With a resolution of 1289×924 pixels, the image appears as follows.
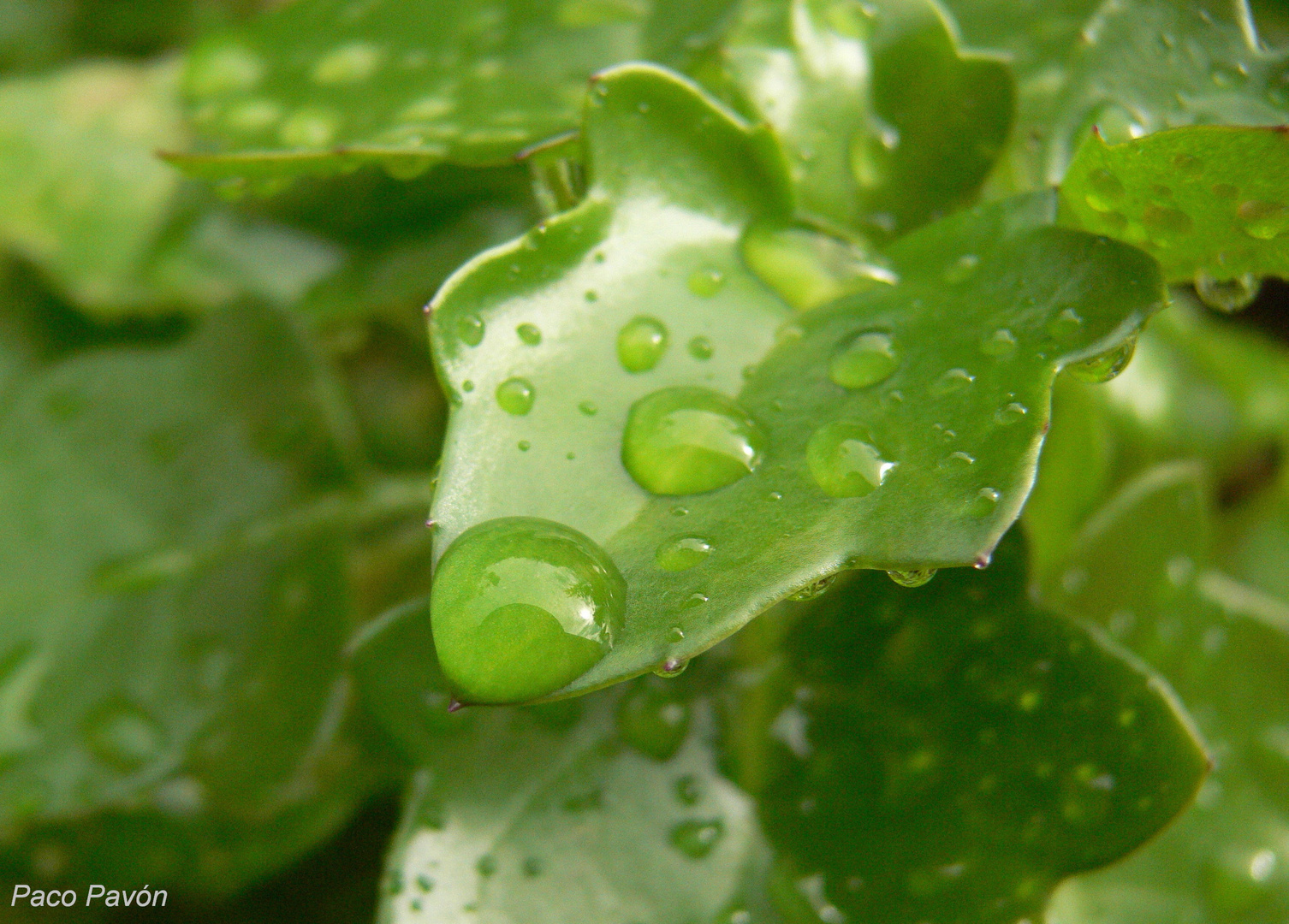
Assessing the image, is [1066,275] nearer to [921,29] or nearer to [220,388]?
[921,29]

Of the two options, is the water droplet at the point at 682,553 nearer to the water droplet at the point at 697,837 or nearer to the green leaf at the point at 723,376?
the green leaf at the point at 723,376

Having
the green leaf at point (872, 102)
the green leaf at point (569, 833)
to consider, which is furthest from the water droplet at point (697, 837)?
the green leaf at point (872, 102)

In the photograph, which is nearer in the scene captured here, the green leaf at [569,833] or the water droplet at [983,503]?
the water droplet at [983,503]

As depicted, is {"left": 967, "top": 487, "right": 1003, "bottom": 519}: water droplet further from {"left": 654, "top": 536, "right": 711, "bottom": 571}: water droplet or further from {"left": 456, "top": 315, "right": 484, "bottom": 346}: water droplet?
{"left": 456, "top": 315, "right": 484, "bottom": 346}: water droplet

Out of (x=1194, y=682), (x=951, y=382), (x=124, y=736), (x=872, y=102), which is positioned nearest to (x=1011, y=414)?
(x=951, y=382)

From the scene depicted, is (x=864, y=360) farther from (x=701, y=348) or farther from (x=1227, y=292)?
(x=1227, y=292)

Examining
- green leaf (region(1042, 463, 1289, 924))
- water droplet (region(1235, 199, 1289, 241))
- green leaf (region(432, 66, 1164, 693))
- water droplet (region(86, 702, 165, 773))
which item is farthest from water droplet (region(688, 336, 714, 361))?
water droplet (region(86, 702, 165, 773))

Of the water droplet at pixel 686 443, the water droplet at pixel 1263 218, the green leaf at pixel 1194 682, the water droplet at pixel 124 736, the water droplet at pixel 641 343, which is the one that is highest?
the water droplet at pixel 1263 218
